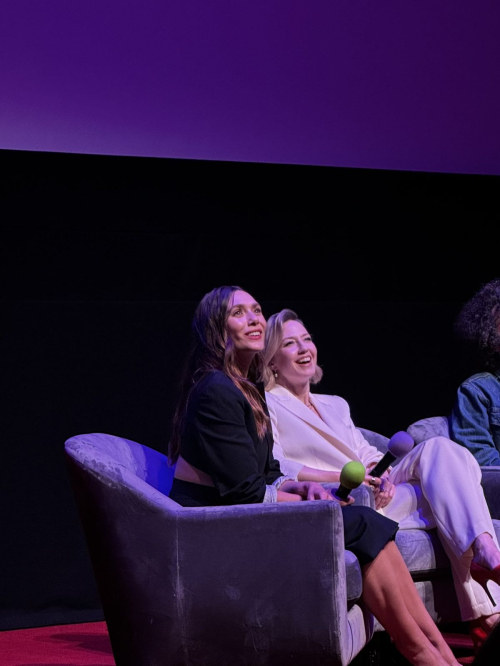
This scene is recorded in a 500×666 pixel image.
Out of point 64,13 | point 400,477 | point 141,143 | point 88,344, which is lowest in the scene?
point 400,477

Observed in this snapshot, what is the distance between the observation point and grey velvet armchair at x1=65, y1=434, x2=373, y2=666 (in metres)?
1.96

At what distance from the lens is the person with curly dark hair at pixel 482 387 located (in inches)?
125

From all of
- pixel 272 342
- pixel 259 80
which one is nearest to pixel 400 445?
pixel 272 342

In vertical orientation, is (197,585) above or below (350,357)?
below

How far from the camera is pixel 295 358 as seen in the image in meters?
3.14

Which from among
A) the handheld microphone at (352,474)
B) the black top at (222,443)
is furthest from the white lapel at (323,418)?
the handheld microphone at (352,474)

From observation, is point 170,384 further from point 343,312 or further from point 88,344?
point 343,312

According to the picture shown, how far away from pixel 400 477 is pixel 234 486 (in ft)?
2.88

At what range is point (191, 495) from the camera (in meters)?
2.25

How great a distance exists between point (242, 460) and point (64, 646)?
1569mm

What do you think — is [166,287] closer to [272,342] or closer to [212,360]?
[272,342]

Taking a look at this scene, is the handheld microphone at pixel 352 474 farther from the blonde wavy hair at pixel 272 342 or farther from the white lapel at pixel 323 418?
the blonde wavy hair at pixel 272 342

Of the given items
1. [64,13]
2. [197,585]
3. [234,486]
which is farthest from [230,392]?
[64,13]

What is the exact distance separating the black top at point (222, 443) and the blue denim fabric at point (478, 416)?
47.1 inches
